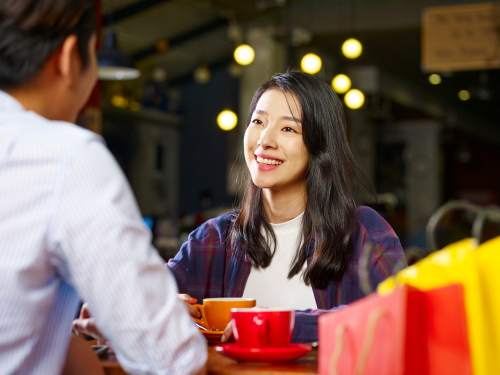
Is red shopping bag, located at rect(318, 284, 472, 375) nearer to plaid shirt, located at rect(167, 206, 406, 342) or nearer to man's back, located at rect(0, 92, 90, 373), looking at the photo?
man's back, located at rect(0, 92, 90, 373)

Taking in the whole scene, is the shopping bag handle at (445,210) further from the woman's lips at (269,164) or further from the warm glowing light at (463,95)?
the warm glowing light at (463,95)

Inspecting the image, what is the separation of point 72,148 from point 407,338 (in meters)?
0.47

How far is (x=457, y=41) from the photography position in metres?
4.56

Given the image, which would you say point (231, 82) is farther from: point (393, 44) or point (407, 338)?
point (407, 338)

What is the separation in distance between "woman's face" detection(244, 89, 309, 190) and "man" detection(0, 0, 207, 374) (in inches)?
37.1

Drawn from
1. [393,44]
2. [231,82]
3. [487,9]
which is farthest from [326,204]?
[231,82]

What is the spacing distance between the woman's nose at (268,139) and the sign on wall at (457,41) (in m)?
3.19

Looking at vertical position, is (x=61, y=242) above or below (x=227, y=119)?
below

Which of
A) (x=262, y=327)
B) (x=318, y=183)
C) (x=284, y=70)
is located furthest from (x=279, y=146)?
(x=284, y=70)

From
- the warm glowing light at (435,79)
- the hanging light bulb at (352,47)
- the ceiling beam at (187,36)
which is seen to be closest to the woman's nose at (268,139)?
the hanging light bulb at (352,47)

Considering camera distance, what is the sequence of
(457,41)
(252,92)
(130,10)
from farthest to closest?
(130,10) < (252,92) < (457,41)

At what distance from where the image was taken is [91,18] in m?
0.82

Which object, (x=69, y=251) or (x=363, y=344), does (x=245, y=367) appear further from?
(x=69, y=251)

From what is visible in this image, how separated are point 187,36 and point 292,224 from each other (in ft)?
33.7
